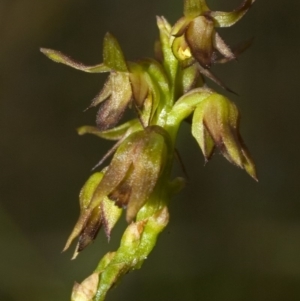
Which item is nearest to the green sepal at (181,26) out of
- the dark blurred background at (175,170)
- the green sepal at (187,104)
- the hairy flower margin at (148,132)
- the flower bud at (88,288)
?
the hairy flower margin at (148,132)

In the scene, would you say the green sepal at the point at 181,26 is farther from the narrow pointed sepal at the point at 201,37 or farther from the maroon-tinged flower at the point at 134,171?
the maroon-tinged flower at the point at 134,171

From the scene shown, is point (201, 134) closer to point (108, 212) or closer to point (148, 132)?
point (148, 132)

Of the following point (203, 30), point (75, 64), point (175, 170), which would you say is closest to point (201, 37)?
point (203, 30)

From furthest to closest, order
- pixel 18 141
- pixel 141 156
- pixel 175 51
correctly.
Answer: pixel 18 141 < pixel 175 51 < pixel 141 156

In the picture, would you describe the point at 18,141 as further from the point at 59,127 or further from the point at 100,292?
the point at 100,292

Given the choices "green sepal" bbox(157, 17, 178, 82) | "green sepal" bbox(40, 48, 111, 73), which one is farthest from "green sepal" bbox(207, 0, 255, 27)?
"green sepal" bbox(40, 48, 111, 73)

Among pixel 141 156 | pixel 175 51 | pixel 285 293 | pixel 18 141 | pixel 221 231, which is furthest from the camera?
pixel 18 141

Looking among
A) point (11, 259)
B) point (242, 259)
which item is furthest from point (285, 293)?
point (11, 259)
